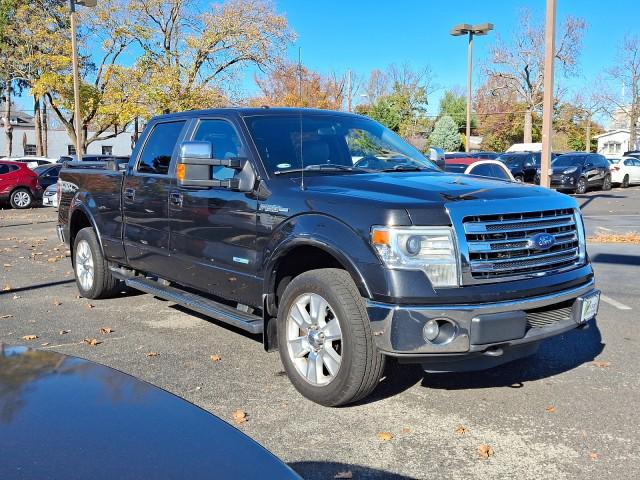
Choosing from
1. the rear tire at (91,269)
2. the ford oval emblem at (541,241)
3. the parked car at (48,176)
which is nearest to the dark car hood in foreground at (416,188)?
the ford oval emblem at (541,241)

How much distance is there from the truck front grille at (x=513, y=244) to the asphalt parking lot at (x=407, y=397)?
948 millimetres

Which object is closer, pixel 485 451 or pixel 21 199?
pixel 485 451

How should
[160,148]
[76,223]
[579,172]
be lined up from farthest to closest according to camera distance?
[579,172], [76,223], [160,148]

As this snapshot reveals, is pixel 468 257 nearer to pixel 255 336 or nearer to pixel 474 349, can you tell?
pixel 474 349

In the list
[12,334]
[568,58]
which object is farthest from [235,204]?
[568,58]

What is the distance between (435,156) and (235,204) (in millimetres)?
2282

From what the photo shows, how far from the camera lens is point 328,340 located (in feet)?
13.2

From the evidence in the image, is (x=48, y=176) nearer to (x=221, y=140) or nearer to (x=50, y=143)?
(x=221, y=140)

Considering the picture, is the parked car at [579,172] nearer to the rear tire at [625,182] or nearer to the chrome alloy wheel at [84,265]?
the rear tire at [625,182]

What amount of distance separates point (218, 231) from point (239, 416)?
1576 millimetres

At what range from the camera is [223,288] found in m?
5.00

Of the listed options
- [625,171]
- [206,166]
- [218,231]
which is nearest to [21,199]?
[218,231]

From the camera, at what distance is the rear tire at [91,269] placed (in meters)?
6.97

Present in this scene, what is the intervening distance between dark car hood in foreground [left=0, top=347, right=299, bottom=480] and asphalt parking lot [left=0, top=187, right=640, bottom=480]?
131 centimetres
